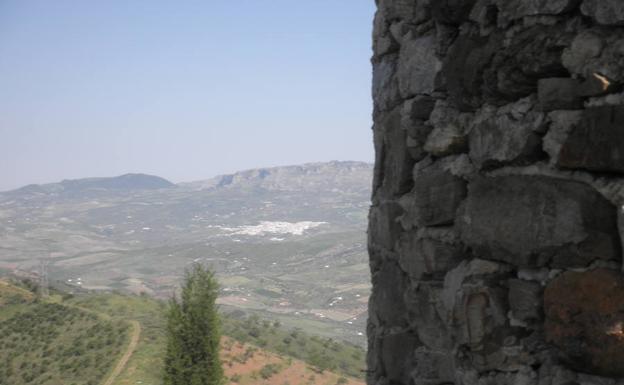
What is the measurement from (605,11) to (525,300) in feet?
3.90

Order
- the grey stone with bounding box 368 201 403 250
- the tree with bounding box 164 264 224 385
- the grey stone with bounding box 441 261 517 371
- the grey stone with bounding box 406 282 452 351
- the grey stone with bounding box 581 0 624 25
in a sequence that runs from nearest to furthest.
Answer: the grey stone with bounding box 581 0 624 25
the grey stone with bounding box 441 261 517 371
the grey stone with bounding box 406 282 452 351
the grey stone with bounding box 368 201 403 250
the tree with bounding box 164 264 224 385

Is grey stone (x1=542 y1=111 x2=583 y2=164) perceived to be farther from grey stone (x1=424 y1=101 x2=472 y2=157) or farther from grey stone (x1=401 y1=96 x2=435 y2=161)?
grey stone (x1=401 y1=96 x2=435 y2=161)

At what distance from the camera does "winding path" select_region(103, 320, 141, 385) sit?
3002 cm

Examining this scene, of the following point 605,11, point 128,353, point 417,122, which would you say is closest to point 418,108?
point 417,122

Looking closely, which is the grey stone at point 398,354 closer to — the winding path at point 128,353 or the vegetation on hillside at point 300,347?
the winding path at point 128,353

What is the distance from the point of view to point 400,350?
366cm

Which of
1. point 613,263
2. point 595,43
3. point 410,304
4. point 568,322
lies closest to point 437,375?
point 410,304

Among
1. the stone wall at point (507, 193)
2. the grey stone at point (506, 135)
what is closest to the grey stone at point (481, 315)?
the stone wall at point (507, 193)

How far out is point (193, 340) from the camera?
77.5ft

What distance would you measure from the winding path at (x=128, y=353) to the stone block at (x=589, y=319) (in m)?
29.9

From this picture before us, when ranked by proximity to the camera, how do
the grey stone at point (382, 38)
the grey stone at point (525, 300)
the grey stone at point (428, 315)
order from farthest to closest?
the grey stone at point (382, 38)
the grey stone at point (428, 315)
the grey stone at point (525, 300)

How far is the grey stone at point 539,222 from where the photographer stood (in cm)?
235

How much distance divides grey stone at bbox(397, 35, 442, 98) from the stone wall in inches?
0.4

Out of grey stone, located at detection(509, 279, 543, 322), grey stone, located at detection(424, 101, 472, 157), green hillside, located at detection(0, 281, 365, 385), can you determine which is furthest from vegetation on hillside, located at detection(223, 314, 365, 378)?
grey stone, located at detection(509, 279, 543, 322)
